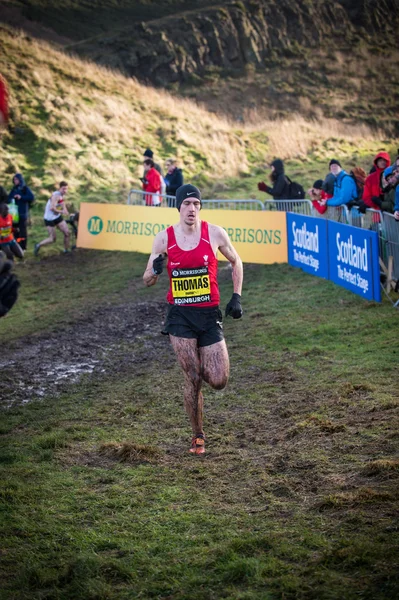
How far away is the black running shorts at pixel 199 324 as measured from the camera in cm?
766

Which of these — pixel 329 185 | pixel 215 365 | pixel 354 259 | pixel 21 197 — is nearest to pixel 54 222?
pixel 21 197

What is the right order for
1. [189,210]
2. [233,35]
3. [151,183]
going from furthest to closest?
1. [233,35]
2. [151,183]
3. [189,210]

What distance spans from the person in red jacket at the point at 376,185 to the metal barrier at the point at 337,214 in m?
0.93

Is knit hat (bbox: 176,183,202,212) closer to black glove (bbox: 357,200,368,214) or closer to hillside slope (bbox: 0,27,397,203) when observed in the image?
black glove (bbox: 357,200,368,214)

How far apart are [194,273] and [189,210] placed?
0.59 metres

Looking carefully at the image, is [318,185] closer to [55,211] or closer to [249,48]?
[55,211]

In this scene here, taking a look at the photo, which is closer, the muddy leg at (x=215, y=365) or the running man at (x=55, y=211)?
the muddy leg at (x=215, y=365)

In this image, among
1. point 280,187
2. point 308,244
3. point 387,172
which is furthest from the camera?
point 280,187

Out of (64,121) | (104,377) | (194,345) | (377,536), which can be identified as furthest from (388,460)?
(64,121)

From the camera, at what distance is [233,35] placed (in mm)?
64438

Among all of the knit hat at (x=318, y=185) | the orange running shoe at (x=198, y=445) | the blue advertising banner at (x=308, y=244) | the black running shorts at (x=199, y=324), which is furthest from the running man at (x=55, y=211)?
the orange running shoe at (x=198, y=445)

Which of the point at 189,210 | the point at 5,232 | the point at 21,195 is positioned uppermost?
the point at 21,195

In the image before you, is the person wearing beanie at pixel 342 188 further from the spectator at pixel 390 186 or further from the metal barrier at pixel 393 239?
the metal barrier at pixel 393 239

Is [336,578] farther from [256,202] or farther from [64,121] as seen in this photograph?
[64,121]
